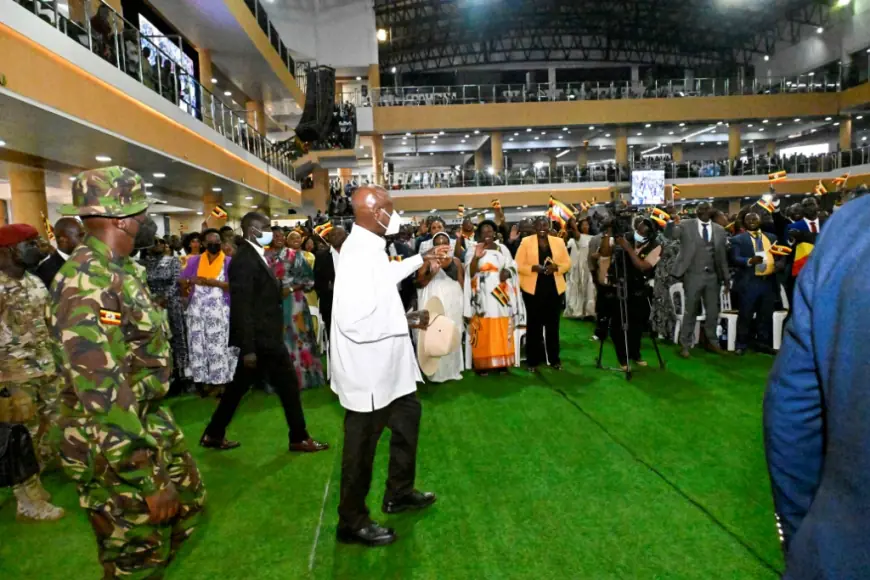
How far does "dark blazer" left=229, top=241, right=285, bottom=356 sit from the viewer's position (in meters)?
4.28

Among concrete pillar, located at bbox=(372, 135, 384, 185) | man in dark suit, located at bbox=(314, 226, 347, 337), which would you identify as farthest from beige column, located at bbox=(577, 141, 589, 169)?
man in dark suit, located at bbox=(314, 226, 347, 337)

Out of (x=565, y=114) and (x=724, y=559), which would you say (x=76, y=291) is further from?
(x=565, y=114)

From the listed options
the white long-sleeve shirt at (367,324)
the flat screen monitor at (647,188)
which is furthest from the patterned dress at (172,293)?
the flat screen monitor at (647,188)

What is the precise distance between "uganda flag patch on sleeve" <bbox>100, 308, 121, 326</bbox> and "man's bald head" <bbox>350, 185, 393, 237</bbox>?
1269 millimetres

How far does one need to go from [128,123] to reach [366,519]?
26.2 feet

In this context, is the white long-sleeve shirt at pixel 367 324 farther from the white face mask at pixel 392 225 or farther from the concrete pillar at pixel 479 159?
the concrete pillar at pixel 479 159

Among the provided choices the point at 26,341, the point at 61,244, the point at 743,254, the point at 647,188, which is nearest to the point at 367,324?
the point at 26,341

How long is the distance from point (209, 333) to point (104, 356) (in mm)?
4482

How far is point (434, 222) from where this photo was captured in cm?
714

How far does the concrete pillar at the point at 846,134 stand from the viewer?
1147 inches

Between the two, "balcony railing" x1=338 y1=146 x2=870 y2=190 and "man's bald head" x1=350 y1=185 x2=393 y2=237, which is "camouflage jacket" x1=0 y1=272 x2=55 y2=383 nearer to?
"man's bald head" x1=350 y1=185 x2=393 y2=237

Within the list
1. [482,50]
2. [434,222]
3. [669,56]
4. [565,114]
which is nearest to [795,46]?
[669,56]

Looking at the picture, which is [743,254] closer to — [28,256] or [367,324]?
[367,324]

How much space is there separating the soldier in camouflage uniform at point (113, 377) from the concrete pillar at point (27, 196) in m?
10.5
